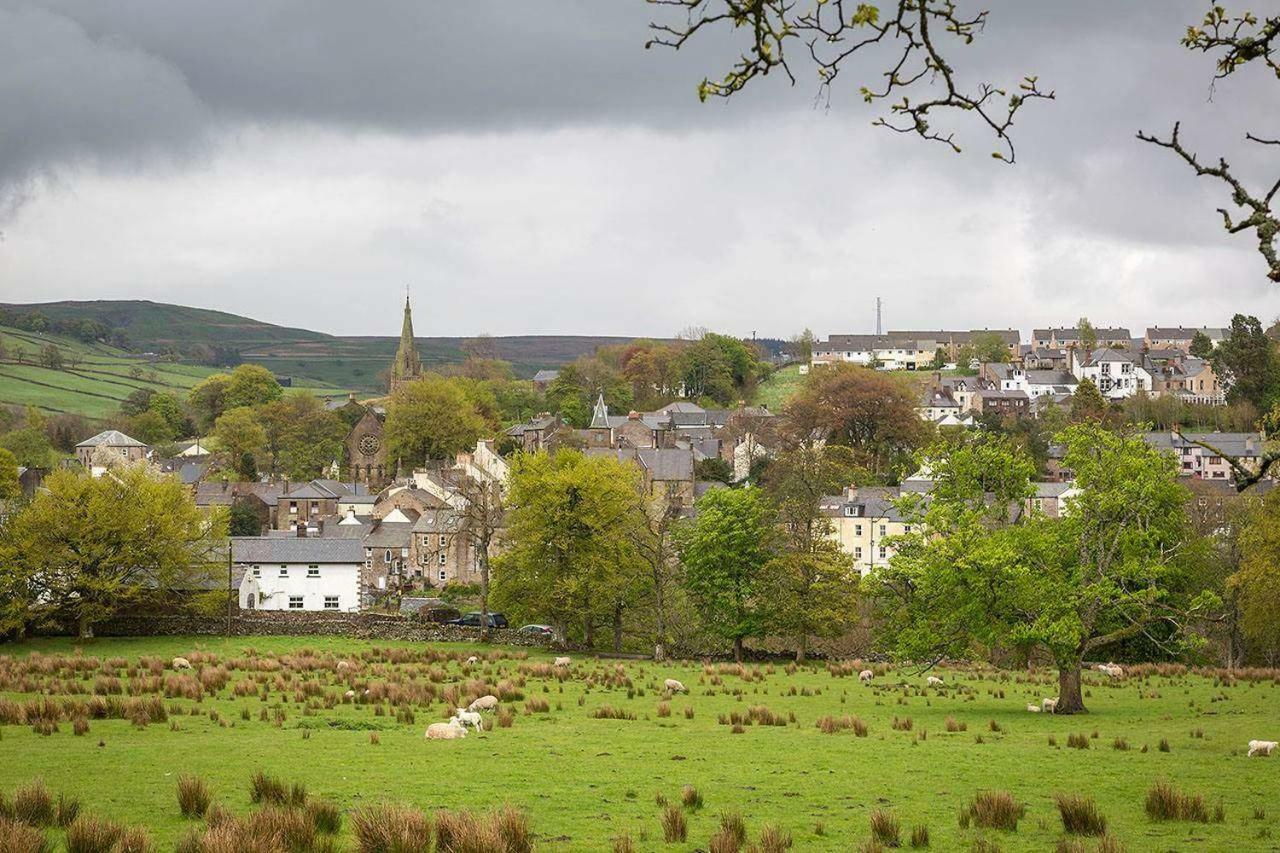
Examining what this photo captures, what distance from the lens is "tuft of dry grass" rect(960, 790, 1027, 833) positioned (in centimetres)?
1741

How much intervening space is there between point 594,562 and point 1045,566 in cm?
2908

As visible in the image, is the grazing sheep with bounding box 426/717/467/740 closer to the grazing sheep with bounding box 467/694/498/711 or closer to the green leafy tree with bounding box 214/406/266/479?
the grazing sheep with bounding box 467/694/498/711

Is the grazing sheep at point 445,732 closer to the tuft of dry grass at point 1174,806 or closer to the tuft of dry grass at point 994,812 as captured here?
the tuft of dry grass at point 994,812

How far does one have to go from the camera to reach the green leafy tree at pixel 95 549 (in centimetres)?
5897

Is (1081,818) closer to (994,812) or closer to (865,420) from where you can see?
(994,812)

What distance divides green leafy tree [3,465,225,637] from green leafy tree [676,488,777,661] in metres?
24.9

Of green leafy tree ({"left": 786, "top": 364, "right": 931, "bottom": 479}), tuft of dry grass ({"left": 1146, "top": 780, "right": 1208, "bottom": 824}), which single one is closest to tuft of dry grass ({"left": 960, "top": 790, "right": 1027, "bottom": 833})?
tuft of dry grass ({"left": 1146, "top": 780, "right": 1208, "bottom": 824})

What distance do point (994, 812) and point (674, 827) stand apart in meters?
4.48

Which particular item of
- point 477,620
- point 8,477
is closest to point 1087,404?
point 477,620

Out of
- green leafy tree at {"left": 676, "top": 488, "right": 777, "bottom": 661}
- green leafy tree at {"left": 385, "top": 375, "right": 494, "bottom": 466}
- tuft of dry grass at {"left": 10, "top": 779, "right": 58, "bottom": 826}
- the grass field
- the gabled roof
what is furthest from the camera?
the gabled roof

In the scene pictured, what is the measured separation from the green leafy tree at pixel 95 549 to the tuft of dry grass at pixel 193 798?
44.3m

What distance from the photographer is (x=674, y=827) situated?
54.2ft

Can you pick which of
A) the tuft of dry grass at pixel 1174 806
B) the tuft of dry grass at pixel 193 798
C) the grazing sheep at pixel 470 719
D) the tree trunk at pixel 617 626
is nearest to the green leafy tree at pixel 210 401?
the tree trunk at pixel 617 626

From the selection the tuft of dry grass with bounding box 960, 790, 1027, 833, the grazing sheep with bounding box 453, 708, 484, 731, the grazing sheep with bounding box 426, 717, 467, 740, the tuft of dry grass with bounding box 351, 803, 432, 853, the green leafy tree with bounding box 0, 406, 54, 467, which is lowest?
the grazing sheep with bounding box 453, 708, 484, 731
